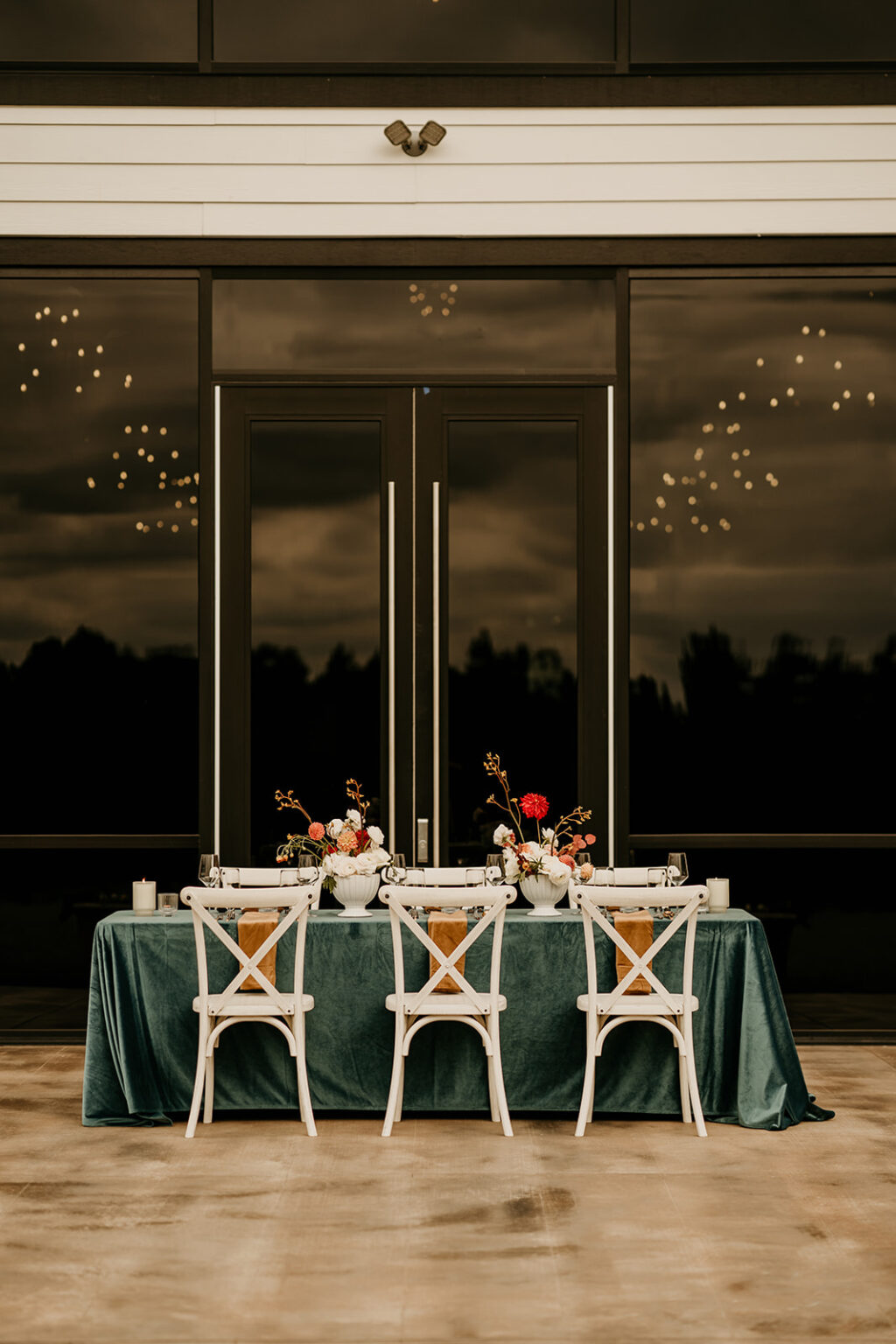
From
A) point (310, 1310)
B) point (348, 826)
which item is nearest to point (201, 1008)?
point (348, 826)

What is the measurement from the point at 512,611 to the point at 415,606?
19.7 inches

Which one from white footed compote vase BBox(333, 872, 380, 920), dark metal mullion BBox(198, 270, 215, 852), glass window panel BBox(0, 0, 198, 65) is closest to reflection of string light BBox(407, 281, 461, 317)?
dark metal mullion BBox(198, 270, 215, 852)

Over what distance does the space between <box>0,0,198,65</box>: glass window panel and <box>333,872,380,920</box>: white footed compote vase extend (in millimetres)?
4313

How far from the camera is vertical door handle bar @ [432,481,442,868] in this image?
7.12 m

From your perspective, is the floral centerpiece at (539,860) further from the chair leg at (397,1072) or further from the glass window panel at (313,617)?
the glass window panel at (313,617)

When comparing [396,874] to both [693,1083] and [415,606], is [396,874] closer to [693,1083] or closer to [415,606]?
[693,1083]

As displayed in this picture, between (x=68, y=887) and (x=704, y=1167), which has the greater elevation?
(x=68, y=887)

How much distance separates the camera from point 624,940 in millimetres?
5402

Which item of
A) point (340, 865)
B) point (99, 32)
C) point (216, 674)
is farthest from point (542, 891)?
point (99, 32)

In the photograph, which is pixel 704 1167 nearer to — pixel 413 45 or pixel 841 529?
pixel 841 529

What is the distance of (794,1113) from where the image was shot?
5.43m

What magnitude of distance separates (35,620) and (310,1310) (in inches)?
172

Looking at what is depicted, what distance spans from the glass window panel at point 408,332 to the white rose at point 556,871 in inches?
107

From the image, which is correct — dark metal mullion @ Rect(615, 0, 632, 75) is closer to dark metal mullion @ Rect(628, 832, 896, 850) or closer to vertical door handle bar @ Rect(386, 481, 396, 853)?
vertical door handle bar @ Rect(386, 481, 396, 853)
